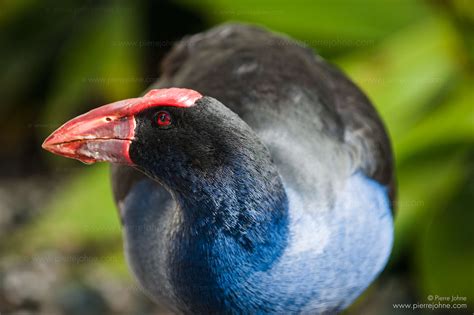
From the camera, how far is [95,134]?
6.61ft

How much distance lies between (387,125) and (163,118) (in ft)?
6.30

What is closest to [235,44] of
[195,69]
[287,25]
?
[195,69]

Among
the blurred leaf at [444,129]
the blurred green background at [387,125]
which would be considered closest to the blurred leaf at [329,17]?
the blurred green background at [387,125]

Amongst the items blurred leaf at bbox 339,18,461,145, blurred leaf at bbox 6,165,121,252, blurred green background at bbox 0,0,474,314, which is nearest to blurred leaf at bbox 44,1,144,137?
blurred green background at bbox 0,0,474,314

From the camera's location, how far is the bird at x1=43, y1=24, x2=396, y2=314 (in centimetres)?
201

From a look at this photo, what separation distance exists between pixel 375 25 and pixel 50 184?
2135 mm

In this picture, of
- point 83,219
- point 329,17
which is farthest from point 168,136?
point 329,17

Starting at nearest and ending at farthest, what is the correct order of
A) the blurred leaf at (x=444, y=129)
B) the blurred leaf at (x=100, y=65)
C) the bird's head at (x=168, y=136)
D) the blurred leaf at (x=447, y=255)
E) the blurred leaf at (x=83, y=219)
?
the bird's head at (x=168, y=136) → the blurred leaf at (x=444, y=129) → the blurred leaf at (x=447, y=255) → the blurred leaf at (x=83, y=219) → the blurred leaf at (x=100, y=65)

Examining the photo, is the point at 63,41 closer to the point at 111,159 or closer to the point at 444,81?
the point at 444,81

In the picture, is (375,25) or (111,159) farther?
(375,25)

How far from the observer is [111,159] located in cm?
206

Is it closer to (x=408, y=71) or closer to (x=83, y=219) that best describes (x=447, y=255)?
(x=408, y=71)

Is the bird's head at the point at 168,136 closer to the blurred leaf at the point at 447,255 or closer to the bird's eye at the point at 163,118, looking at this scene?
the bird's eye at the point at 163,118

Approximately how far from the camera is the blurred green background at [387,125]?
147 inches
